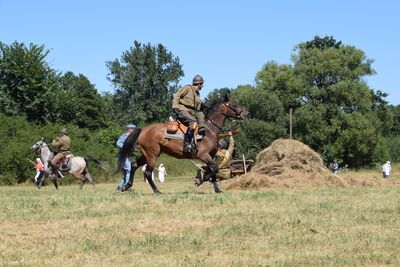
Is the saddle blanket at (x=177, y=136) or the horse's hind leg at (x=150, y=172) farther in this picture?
the horse's hind leg at (x=150, y=172)

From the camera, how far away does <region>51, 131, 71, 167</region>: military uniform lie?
23531mm

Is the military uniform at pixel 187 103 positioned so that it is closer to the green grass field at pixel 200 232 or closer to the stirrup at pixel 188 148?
the stirrup at pixel 188 148

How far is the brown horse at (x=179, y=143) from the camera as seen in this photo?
17500mm

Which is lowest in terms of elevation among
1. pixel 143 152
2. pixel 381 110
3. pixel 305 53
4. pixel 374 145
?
pixel 143 152

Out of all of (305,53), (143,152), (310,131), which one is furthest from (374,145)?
(143,152)

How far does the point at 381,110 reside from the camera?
82125 millimetres

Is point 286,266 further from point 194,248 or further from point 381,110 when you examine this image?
point 381,110

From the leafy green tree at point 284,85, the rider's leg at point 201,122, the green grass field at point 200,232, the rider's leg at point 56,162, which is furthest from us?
the leafy green tree at point 284,85

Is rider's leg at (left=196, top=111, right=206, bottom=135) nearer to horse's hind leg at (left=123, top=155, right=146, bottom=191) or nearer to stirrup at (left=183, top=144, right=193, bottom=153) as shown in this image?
stirrup at (left=183, top=144, right=193, bottom=153)

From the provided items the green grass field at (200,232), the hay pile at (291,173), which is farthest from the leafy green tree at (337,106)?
the green grass field at (200,232)

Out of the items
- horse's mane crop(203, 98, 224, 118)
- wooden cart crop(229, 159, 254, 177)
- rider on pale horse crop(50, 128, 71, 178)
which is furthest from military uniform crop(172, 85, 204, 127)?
wooden cart crop(229, 159, 254, 177)

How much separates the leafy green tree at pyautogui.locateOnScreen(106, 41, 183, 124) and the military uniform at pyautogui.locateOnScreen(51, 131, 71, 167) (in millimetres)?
59776

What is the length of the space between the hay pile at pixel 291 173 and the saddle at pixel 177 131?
5.21 metres

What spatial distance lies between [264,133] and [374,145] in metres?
13.6
